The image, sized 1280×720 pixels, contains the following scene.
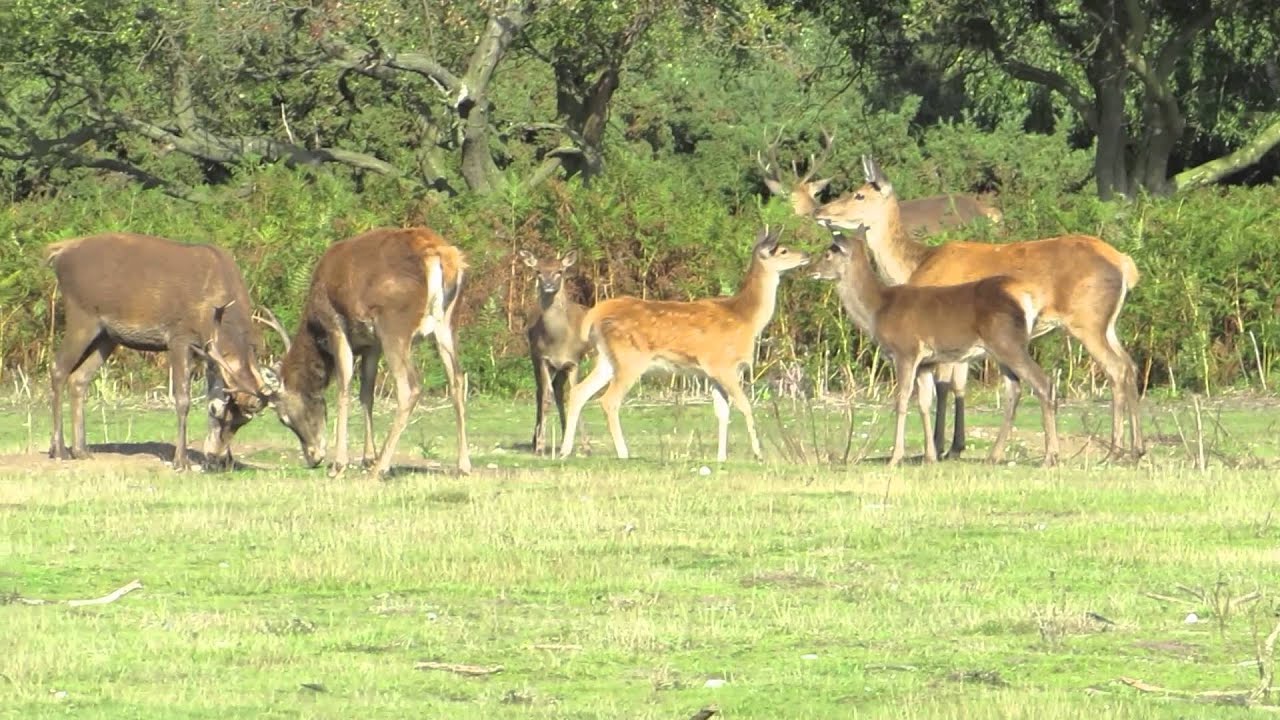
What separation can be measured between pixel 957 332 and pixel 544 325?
3782mm

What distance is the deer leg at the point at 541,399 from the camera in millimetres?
18969

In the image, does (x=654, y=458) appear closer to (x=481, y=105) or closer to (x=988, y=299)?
(x=988, y=299)

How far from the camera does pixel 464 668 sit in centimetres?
898

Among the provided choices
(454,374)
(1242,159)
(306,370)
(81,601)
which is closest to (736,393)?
(454,374)

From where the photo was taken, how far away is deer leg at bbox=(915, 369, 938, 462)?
1744cm

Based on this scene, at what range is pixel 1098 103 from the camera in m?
33.6

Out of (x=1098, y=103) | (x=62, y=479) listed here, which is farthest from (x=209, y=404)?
(x=1098, y=103)

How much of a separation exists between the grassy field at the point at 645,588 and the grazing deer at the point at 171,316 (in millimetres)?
566

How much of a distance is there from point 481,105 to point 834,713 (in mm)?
25188

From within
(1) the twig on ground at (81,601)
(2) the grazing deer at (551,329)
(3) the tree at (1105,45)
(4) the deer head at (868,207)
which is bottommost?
(1) the twig on ground at (81,601)

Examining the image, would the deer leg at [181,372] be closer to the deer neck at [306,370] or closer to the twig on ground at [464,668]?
the deer neck at [306,370]

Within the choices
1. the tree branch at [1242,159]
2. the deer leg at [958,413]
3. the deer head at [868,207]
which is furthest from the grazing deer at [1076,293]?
the tree branch at [1242,159]

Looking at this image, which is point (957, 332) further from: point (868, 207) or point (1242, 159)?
point (1242, 159)

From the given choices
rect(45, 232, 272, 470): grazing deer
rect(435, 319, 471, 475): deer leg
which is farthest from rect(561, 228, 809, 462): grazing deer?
rect(45, 232, 272, 470): grazing deer
